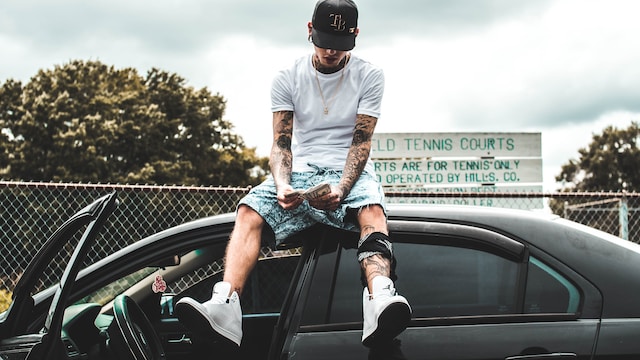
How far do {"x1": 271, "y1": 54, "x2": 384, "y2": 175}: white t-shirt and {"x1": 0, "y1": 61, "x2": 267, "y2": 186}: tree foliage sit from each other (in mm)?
27749

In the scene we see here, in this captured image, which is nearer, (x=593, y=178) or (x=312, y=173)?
(x=312, y=173)

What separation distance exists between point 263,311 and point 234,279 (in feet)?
2.07

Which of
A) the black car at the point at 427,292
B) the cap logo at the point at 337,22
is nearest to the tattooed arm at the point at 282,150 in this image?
the black car at the point at 427,292

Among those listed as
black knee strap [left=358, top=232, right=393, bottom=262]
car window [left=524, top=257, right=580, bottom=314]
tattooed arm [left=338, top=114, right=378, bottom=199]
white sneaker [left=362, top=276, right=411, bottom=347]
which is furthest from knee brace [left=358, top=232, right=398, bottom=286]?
car window [left=524, top=257, right=580, bottom=314]

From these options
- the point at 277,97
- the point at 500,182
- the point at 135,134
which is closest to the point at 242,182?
the point at 135,134

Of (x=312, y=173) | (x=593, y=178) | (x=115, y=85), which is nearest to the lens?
(x=312, y=173)

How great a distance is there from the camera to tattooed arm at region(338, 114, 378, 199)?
2941 mm

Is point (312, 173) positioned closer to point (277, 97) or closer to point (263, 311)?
point (277, 97)

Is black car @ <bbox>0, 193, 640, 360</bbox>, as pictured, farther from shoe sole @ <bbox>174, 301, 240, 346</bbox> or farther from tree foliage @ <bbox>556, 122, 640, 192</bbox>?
tree foliage @ <bbox>556, 122, 640, 192</bbox>

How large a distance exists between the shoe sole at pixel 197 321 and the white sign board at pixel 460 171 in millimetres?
10587

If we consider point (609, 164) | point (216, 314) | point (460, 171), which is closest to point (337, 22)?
point (216, 314)

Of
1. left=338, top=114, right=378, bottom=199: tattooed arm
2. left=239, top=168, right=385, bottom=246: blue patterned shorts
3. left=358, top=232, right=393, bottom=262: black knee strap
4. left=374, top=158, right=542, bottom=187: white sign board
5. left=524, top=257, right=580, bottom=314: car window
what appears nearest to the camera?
left=524, top=257, right=580, bottom=314: car window

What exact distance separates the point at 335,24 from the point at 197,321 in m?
1.42

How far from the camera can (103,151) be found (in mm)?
31422
